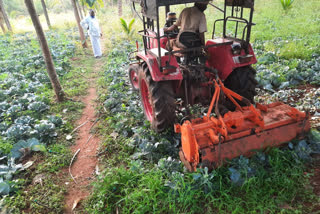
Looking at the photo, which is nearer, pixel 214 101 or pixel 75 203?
pixel 75 203

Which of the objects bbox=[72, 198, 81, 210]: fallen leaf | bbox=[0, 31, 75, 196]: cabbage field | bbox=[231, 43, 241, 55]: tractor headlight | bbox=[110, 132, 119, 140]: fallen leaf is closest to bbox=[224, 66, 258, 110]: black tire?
bbox=[231, 43, 241, 55]: tractor headlight

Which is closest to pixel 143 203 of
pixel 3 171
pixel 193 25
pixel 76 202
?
pixel 76 202

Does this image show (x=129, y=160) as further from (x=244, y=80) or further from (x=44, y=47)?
(x=44, y=47)

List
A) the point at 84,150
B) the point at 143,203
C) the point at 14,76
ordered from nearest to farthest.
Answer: the point at 143,203, the point at 84,150, the point at 14,76

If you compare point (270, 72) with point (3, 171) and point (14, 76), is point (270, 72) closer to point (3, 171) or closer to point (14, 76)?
point (3, 171)

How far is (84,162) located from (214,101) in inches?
89.4

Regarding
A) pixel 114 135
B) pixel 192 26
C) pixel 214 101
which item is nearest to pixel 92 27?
pixel 114 135

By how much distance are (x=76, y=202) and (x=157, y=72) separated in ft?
6.67

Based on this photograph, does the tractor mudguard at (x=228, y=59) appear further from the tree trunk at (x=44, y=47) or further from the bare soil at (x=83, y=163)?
the tree trunk at (x=44, y=47)

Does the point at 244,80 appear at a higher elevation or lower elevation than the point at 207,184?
higher

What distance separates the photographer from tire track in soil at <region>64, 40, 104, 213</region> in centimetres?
295

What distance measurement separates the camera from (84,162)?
3.56m

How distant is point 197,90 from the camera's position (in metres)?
3.56

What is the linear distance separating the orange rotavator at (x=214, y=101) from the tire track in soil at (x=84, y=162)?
1175mm
